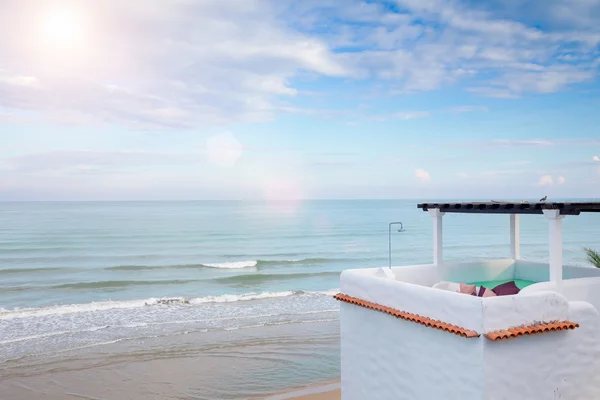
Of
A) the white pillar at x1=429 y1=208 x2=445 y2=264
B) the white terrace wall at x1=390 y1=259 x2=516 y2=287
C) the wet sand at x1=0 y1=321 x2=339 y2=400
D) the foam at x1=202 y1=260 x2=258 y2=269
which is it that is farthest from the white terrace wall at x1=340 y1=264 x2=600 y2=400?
the foam at x1=202 y1=260 x2=258 y2=269

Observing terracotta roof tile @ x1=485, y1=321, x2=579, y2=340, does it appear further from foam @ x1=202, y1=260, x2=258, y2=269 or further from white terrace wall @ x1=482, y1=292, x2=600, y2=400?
foam @ x1=202, y1=260, x2=258, y2=269

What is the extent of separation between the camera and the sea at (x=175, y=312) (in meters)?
14.7

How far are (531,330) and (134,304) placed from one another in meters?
20.9

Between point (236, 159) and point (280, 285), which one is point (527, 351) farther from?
point (236, 159)

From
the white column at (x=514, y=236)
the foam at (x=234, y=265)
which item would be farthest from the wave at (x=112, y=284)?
the white column at (x=514, y=236)

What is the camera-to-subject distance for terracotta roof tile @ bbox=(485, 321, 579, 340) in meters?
6.91

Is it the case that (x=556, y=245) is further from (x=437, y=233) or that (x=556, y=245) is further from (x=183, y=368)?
(x=183, y=368)

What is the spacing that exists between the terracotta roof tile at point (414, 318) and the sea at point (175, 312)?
224 centimetres

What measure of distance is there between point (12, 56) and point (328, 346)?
36.9 meters

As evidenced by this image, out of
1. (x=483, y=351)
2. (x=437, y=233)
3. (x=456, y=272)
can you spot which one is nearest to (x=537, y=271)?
(x=456, y=272)

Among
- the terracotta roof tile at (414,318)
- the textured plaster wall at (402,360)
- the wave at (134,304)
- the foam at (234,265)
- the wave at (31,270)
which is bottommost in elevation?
the wave at (134,304)

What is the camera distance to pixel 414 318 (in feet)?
26.4

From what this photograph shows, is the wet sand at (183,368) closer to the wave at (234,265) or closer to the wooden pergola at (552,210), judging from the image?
the wooden pergola at (552,210)

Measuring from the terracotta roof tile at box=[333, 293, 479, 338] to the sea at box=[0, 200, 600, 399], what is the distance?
2244mm
